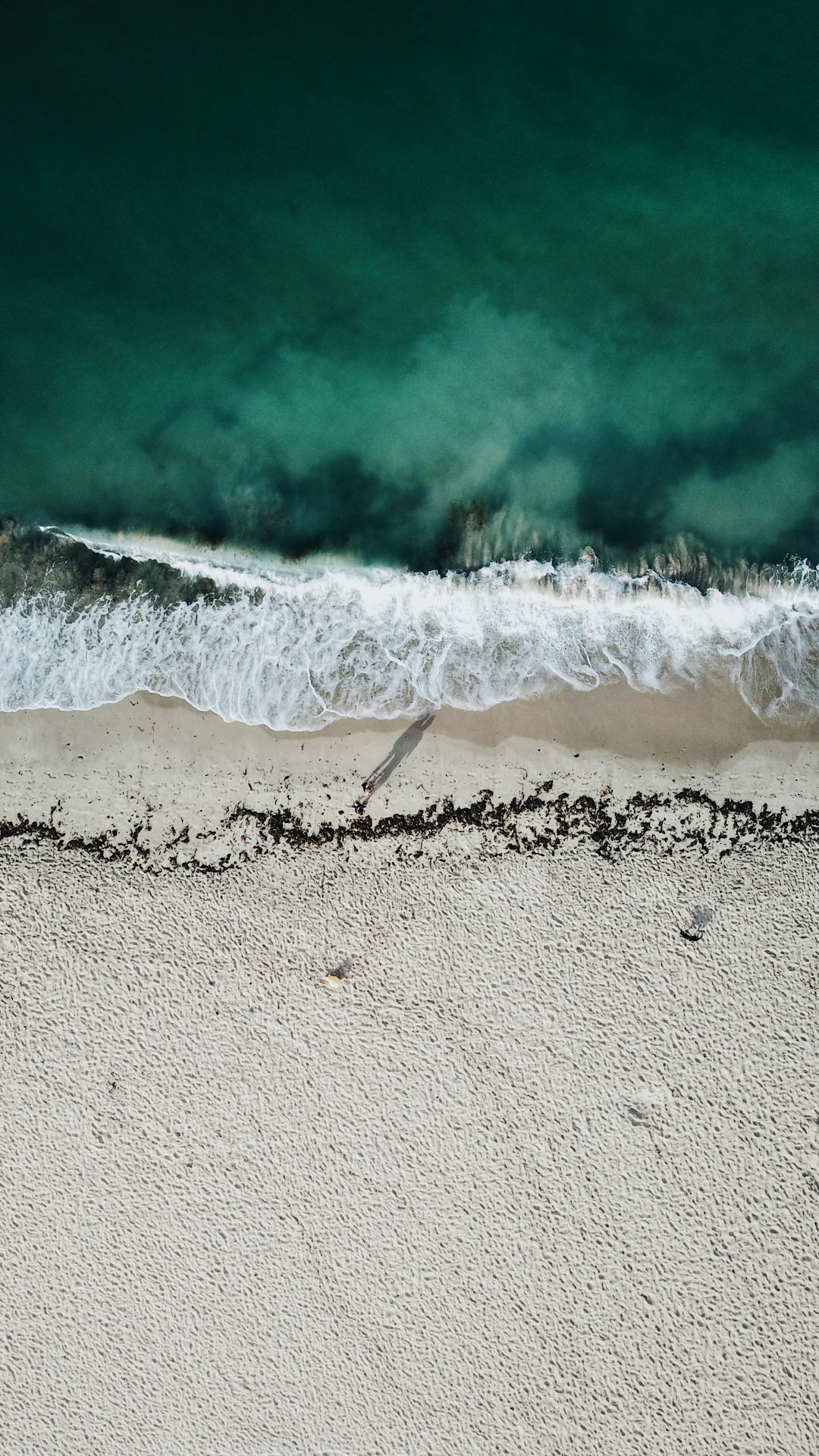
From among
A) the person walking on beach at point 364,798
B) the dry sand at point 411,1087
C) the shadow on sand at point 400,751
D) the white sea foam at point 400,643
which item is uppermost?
the white sea foam at point 400,643

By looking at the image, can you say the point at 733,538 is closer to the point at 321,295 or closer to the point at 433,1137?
the point at 321,295

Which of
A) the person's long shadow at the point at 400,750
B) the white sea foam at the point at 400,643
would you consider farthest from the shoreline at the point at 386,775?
the white sea foam at the point at 400,643

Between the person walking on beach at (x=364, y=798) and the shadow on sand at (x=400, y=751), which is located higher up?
the shadow on sand at (x=400, y=751)

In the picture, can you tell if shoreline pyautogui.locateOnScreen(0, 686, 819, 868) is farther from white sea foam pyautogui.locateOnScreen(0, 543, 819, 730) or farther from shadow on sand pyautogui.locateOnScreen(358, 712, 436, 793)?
white sea foam pyautogui.locateOnScreen(0, 543, 819, 730)

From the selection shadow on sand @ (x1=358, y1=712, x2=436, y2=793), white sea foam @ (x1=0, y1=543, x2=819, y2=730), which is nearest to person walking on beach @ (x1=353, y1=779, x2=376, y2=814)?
shadow on sand @ (x1=358, y1=712, x2=436, y2=793)

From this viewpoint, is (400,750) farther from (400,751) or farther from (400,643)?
(400,643)

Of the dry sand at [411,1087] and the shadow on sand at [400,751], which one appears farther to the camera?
the shadow on sand at [400,751]

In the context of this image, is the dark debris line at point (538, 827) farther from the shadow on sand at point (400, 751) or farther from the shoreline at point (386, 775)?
the shadow on sand at point (400, 751)
